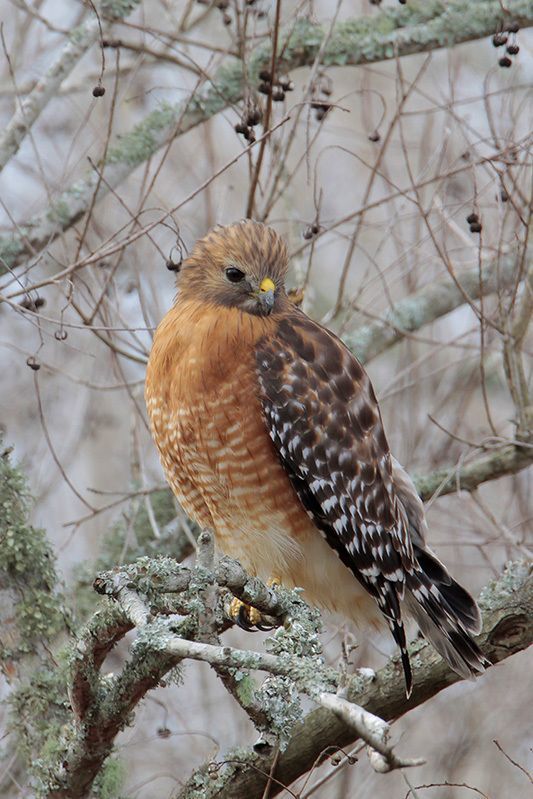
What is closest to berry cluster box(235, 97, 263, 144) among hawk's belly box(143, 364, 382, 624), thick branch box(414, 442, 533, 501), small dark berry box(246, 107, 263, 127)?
small dark berry box(246, 107, 263, 127)

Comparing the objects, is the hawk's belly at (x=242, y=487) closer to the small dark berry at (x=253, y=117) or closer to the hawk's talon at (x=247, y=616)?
the hawk's talon at (x=247, y=616)

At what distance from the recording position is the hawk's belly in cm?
422

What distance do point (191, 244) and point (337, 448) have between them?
2407 mm

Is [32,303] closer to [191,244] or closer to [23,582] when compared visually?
[23,582]

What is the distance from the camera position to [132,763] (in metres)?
6.38

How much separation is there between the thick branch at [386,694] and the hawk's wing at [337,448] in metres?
0.34

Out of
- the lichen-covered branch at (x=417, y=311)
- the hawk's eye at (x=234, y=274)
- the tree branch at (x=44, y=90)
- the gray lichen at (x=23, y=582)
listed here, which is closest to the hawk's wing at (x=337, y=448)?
the hawk's eye at (x=234, y=274)

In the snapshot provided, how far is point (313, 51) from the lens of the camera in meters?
5.16

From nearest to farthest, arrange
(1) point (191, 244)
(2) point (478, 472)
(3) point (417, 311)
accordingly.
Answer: (2) point (478, 472) → (3) point (417, 311) → (1) point (191, 244)

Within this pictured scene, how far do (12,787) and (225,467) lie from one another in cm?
168

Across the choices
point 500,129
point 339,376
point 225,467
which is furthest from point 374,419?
point 500,129

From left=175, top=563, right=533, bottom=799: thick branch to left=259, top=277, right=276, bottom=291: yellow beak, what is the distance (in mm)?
1439

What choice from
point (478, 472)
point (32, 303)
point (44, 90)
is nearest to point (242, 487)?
point (32, 303)

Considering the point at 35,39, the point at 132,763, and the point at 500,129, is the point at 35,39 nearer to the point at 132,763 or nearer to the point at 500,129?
the point at 500,129
